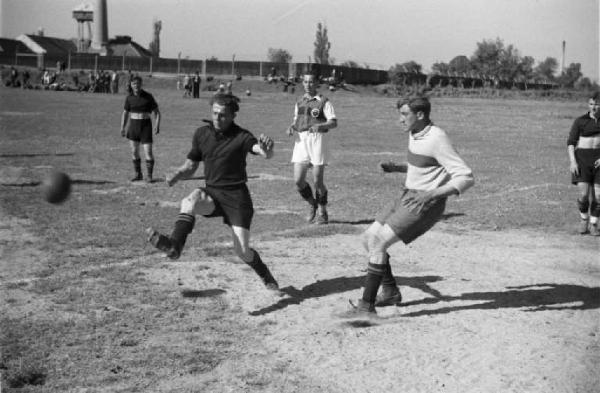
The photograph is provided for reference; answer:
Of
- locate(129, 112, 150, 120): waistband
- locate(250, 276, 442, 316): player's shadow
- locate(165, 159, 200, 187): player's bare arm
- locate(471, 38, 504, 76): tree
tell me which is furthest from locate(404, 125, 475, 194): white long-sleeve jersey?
locate(471, 38, 504, 76): tree

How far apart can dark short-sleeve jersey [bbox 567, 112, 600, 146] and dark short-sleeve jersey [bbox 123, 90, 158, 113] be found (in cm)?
848

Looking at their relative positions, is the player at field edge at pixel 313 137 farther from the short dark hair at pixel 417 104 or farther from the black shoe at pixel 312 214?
the short dark hair at pixel 417 104

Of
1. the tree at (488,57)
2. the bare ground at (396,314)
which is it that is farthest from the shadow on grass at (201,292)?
the tree at (488,57)

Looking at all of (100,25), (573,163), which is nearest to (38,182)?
(573,163)

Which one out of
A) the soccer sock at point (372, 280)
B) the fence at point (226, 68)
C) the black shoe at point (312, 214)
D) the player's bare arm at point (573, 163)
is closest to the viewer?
the soccer sock at point (372, 280)

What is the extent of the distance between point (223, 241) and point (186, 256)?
3.53 feet

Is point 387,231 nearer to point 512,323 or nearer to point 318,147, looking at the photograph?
point 512,323

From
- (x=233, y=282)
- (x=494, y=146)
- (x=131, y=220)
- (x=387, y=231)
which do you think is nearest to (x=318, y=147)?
(x=131, y=220)

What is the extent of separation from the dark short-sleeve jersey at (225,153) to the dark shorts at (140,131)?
28.2ft

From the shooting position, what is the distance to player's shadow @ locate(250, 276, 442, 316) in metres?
7.51

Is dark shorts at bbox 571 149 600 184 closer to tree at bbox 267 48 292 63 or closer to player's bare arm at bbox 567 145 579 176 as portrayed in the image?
player's bare arm at bbox 567 145 579 176

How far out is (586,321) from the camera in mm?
7121

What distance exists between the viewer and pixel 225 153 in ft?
24.2

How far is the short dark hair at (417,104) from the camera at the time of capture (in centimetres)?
678
